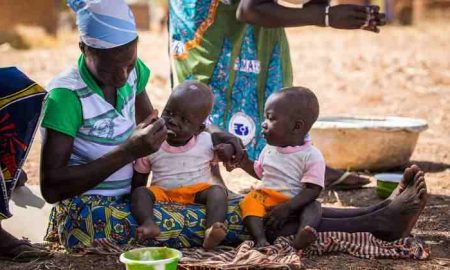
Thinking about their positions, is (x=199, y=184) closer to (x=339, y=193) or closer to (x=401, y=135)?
(x=339, y=193)

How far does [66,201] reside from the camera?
3652 mm

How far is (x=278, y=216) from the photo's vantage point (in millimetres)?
3648

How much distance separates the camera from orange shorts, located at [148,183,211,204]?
3.75 m

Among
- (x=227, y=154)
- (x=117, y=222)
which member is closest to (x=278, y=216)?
(x=227, y=154)

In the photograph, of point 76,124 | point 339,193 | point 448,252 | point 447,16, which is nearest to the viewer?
point 76,124

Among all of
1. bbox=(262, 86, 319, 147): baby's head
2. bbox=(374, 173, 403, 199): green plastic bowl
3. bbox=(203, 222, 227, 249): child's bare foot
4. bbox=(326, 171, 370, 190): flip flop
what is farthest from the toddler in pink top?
bbox=(326, 171, 370, 190): flip flop

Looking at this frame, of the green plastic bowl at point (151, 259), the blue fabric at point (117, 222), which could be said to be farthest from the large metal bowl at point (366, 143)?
the green plastic bowl at point (151, 259)

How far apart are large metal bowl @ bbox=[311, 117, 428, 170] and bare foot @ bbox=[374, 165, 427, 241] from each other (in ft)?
6.02

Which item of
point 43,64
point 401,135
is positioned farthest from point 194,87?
point 43,64

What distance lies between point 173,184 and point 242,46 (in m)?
1.09

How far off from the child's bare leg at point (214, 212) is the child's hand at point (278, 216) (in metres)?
0.19

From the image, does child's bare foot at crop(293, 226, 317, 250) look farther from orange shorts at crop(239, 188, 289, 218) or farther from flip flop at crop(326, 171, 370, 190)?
flip flop at crop(326, 171, 370, 190)

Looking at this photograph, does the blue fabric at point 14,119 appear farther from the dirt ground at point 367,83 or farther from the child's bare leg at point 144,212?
the child's bare leg at point 144,212

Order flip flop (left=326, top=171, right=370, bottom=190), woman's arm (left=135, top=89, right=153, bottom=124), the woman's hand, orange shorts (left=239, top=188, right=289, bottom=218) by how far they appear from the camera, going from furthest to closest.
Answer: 1. flip flop (left=326, top=171, right=370, bottom=190)
2. woman's arm (left=135, top=89, right=153, bottom=124)
3. orange shorts (left=239, top=188, right=289, bottom=218)
4. the woman's hand
